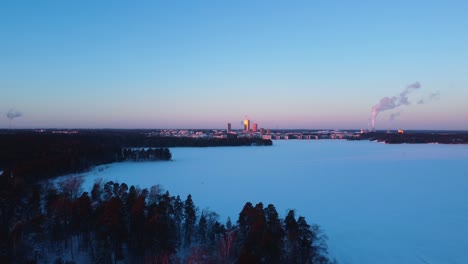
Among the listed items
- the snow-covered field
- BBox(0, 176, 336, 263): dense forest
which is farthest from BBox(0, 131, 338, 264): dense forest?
the snow-covered field

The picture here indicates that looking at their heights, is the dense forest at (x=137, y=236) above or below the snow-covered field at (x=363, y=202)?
above

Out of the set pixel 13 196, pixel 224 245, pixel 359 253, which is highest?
pixel 13 196

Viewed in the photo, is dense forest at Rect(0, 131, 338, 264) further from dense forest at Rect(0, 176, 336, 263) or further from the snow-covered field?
the snow-covered field

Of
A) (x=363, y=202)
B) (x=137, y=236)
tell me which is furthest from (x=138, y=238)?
(x=363, y=202)

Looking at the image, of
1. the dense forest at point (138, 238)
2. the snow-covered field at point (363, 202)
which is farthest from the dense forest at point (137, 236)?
the snow-covered field at point (363, 202)

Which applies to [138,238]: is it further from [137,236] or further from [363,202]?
[363,202]

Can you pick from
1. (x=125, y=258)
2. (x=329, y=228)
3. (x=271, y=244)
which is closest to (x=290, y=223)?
(x=271, y=244)

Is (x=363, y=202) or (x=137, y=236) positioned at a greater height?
(x=137, y=236)

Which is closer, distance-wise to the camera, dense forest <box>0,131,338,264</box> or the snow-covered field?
dense forest <box>0,131,338,264</box>

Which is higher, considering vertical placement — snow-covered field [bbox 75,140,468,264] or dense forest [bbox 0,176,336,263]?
dense forest [bbox 0,176,336,263]

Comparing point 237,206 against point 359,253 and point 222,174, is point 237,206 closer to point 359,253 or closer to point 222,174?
point 359,253

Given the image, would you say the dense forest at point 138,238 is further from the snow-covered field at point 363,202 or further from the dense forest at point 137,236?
the snow-covered field at point 363,202
